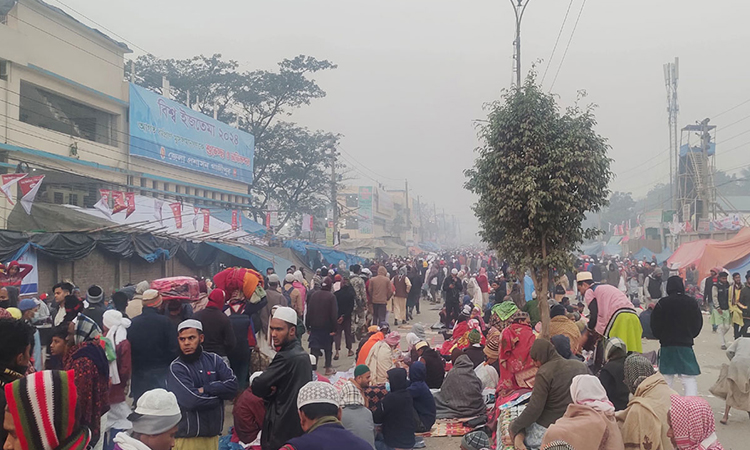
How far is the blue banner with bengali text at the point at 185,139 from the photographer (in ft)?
78.2

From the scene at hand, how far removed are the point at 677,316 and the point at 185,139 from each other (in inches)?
970

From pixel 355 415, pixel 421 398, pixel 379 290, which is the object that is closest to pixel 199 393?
pixel 355 415

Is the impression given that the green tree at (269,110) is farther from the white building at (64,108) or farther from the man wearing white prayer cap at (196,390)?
the man wearing white prayer cap at (196,390)

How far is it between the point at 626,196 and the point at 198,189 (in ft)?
244

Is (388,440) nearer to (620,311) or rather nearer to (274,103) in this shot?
(620,311)

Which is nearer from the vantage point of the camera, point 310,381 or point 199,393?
point 310,381

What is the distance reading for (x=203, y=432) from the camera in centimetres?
425

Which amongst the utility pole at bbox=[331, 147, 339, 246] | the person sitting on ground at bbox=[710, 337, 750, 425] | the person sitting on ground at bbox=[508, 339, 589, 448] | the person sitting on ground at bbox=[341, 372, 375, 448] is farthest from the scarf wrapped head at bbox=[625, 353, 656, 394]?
the utility pole at bbox=[331, 147, 339, 246]

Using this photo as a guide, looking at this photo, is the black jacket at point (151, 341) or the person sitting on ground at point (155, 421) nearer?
the person sitting on ground at point (155, 421)

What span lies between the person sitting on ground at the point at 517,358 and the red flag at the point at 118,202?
14482 millimetres

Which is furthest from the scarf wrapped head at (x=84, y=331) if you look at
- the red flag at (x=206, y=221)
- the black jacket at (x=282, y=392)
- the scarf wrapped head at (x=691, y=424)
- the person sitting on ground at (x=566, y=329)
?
the red flag at (x=206, y=221)

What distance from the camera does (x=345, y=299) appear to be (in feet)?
37.1

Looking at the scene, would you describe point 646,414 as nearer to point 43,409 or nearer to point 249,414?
point 249,414

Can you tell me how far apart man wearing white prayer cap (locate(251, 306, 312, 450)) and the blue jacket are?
0.40 m
